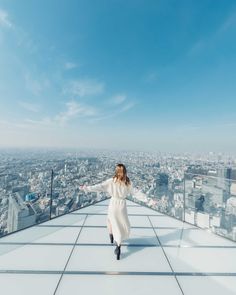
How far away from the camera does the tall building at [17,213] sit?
8.81ft

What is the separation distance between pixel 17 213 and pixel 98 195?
6.36ft

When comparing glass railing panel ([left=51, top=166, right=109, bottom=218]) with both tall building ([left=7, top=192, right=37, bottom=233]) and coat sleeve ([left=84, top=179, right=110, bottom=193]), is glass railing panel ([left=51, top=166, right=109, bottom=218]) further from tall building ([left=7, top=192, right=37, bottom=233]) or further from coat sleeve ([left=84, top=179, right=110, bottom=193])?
coat sleeve ([left=84, top=179, right=110, bottom=193])

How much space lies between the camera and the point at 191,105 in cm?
1279

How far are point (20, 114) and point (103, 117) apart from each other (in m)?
5.12

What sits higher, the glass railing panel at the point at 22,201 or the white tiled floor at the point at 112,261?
the glass railing panel at the point at 22,201

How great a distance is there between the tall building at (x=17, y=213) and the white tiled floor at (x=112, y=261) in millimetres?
124

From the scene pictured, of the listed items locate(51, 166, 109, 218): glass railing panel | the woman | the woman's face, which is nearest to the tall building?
locate(51, 166, 109, 218): glass railing panel

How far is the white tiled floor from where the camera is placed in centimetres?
163

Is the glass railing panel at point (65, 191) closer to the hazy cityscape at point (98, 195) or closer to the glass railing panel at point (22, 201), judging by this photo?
the hazy cityscape at point (98, 195)

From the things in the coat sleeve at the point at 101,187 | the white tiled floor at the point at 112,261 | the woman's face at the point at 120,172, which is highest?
the woman's face at the point at 120,172

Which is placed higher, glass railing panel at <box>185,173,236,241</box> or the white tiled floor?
glass railing panel at <box>185,173,236,241</box>

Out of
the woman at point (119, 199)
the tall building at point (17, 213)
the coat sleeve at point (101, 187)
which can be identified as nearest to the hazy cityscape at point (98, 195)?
the tall building at point (17, 213)

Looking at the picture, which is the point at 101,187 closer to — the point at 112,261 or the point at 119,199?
the point at 119,199

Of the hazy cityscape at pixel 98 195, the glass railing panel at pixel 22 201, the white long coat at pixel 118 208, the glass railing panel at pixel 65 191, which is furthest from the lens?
the glass railing panel at pixel 65 191
